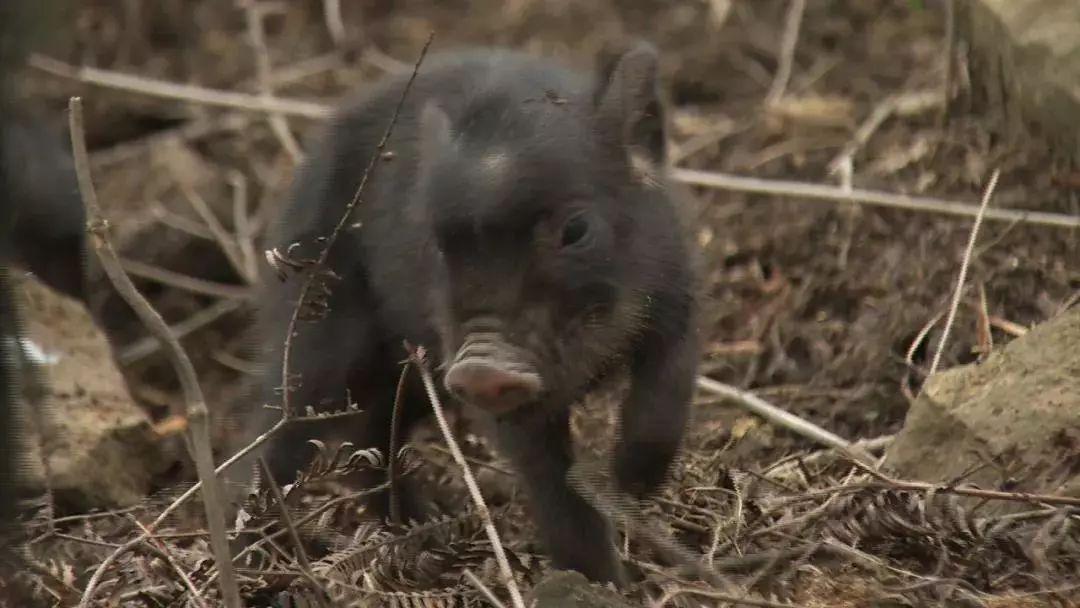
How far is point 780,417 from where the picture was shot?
210 inches

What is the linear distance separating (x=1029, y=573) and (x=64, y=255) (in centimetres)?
455

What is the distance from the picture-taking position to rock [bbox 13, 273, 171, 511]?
505cm

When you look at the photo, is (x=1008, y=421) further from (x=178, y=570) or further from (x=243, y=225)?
(x=243, y=225)

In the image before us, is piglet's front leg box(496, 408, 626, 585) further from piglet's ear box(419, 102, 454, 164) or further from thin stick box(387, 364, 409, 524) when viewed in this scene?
piglet's ear box(419, 102, 454, 164)

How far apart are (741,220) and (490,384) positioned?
3.78 meters

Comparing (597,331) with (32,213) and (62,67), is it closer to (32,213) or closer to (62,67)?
(32,213)

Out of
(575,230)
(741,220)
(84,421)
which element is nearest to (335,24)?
(741,220)

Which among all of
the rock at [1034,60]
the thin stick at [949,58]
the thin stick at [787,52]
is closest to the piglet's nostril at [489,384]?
the rock at [1034,60]

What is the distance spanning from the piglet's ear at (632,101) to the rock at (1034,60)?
200 centimetres

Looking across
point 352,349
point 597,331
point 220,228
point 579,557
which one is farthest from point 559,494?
point 220,228

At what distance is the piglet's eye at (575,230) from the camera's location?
3803 mm

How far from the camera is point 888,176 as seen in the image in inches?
267

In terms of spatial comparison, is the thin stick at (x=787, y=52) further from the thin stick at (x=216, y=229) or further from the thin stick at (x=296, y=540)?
the thin stick at (x=296, y=540)

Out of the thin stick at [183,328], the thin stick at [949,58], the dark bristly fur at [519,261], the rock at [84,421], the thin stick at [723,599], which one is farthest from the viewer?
the thin stick at [183,328]
